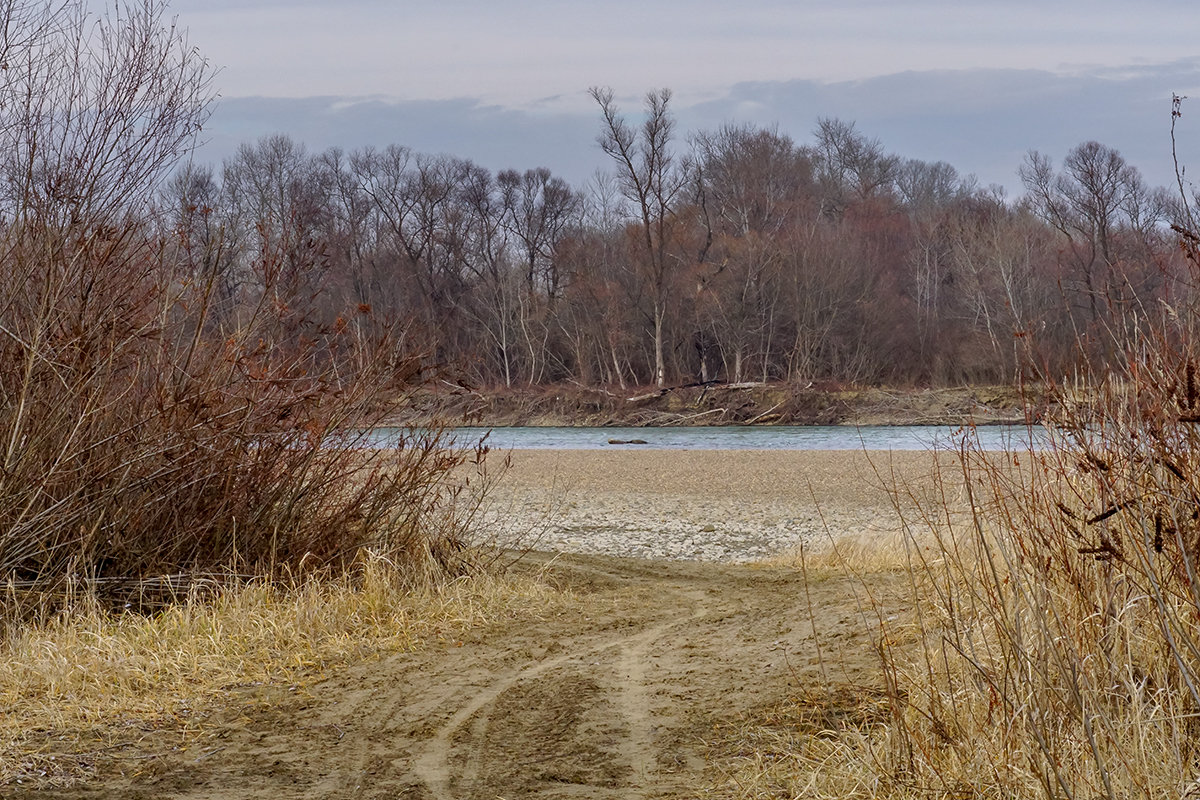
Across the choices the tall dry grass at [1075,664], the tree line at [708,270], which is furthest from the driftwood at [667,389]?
the tall dry grass at [1075,664]

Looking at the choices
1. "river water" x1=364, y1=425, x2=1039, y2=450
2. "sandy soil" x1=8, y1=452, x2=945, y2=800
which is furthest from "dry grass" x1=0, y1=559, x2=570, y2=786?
"river water" x1=364, y1=425, x2=1039, y2=450

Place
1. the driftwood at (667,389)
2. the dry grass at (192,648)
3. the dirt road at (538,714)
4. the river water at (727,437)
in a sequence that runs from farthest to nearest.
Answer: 1. the driftwood at (667,389)
2. the river water at (727,437)
3. the dry grass at (192,648)
4. the dirt road at (538,714)

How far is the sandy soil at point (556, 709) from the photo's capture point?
4648 millimetres

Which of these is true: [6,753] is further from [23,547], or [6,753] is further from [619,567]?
[619,567]

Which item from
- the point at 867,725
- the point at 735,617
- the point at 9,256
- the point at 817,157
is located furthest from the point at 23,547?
the point at 817,157

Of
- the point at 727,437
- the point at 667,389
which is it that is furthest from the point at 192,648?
the point at 667,389

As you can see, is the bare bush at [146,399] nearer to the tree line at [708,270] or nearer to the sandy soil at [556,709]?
the sandy soil at [556,709]

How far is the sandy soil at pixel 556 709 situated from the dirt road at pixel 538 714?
0.04ft

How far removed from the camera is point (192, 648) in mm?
6449

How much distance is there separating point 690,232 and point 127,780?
156 ft

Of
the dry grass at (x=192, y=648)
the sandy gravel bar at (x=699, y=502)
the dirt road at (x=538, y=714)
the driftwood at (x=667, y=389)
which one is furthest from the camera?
the driftwood at (x=667, y=389)

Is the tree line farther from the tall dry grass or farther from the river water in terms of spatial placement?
the tall dry grass

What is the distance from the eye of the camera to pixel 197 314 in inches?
336

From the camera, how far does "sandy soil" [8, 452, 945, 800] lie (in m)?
4.65
